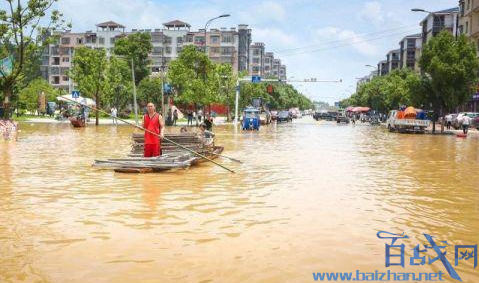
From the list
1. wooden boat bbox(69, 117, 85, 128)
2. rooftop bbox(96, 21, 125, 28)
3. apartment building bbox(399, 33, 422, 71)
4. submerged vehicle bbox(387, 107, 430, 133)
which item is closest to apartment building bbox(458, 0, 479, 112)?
submerged vehicle bbox(387, 107, 430, 133)

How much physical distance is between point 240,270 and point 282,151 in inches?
618

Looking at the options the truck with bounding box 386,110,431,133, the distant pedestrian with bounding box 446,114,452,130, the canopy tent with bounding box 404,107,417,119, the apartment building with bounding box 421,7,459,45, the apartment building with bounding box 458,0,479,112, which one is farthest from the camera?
the apartment building with bounding box 421,7,459,45

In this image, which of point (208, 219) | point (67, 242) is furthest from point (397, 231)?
point (67, 242)

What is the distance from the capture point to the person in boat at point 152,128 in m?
13.7

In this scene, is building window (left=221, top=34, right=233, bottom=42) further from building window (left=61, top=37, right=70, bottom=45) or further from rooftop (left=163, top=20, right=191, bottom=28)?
building window (left=61, top=37, right=70, bottom=45)

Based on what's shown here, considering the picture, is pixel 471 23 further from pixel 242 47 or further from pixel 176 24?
pixel 176 24

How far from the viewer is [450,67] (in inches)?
1569

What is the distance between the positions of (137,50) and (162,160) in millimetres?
73362

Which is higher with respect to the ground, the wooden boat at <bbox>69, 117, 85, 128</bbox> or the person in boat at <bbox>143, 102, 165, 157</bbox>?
the person in boat at <bbox>143, 102, 165, 157</bbox>

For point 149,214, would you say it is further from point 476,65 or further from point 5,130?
point 476,65

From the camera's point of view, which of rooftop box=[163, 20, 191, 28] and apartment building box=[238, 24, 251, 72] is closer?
rooftop box=[163, 20, 191, 28]

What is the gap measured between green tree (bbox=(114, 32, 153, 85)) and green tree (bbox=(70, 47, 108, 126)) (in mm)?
37552

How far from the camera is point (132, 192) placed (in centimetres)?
1054

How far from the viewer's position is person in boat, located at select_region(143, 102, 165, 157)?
13652 mm
